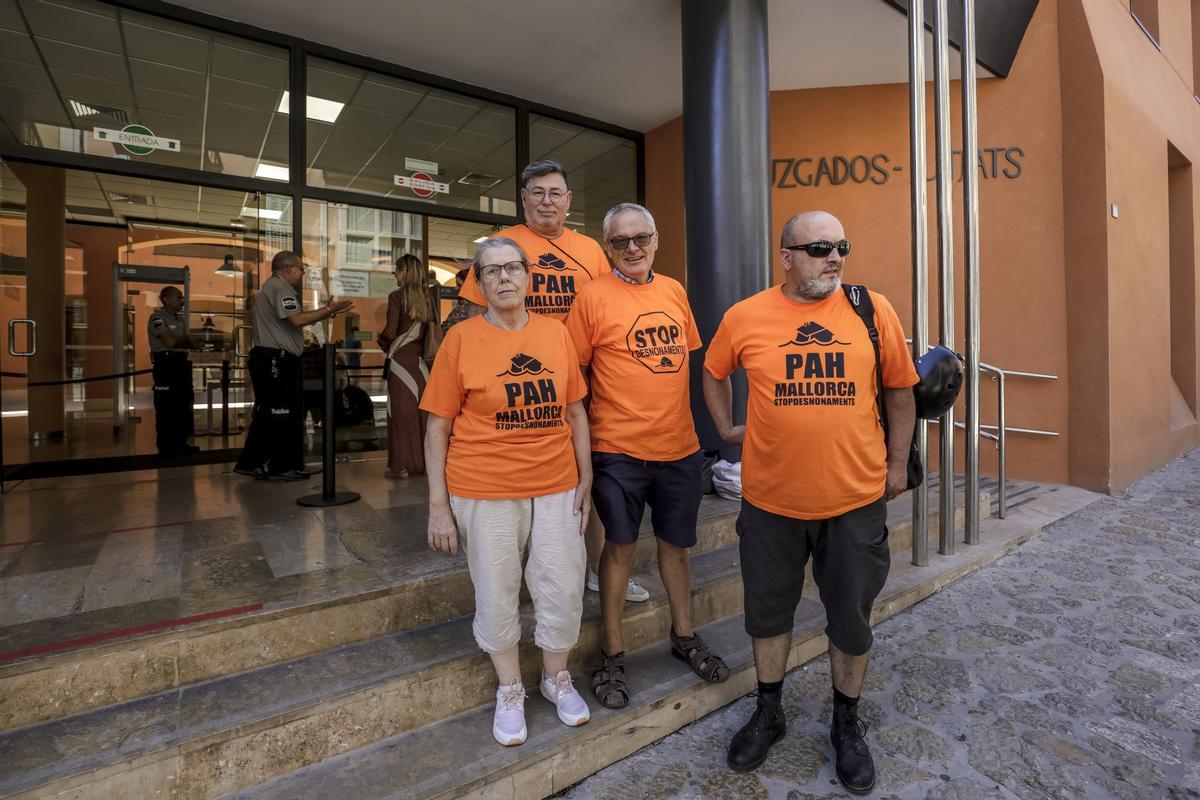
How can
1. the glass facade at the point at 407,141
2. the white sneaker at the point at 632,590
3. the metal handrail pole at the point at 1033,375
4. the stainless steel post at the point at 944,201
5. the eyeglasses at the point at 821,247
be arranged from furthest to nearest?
the metal handrail pole at the point at 1033,375 → the glass facade at the point at 407,141 → the stainless steel post at the point at 944,201 → the white sneaker at the point at 632,590 → the eyeglasses at the point at 821,247

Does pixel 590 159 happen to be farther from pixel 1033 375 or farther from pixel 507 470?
pixel 507 470

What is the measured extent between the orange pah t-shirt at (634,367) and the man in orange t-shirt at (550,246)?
18cm

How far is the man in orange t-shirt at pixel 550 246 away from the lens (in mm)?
2373

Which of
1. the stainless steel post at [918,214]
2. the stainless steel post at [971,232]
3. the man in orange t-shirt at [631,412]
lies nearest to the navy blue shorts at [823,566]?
the man in orange t-shirt at [631,412]

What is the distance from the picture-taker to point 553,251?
2.49 m

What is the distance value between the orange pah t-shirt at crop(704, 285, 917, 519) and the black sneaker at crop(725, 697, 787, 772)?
73 centimetres

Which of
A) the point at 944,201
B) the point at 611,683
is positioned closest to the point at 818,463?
the point at 611,683

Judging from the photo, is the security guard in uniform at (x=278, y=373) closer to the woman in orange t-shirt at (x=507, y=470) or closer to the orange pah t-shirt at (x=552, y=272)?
the orange pah t-shirt at (x=552, y=272)

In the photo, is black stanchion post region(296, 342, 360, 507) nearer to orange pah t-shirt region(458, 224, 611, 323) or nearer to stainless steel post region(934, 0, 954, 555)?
orange pah t-shirt region(458, 224, 611, 323)

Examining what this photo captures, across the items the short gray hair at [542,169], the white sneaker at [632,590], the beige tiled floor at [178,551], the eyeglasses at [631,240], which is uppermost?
the short gray hair at [542,169]

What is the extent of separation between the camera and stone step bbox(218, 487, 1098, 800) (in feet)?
5.90

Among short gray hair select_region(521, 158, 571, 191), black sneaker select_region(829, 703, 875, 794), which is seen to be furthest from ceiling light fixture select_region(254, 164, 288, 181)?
black sneaker select_region(829, 703, 875, 794)

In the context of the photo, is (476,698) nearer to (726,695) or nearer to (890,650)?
(726,695)

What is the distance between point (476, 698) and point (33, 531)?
2619mm
